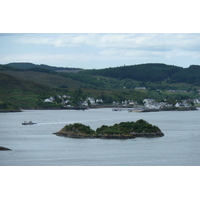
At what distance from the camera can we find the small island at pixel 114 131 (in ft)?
127

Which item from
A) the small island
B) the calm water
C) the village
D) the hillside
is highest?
the hillside

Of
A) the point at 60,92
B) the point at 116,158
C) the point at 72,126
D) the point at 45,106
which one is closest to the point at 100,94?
the point at 60,92

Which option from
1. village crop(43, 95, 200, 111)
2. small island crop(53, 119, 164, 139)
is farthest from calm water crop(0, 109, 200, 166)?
village crop(43, 95, 200, 111)

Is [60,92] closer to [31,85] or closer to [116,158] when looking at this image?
[31,85]

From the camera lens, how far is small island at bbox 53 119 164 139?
3866 centimetres

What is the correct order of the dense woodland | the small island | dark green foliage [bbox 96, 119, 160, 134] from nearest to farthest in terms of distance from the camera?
1. the small island
2. dark green foliage [bbox 96, 119, 160, 134]
3. the dense woodland

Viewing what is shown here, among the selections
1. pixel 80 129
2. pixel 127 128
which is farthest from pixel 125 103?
pixel 80 129

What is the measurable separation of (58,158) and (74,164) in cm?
243

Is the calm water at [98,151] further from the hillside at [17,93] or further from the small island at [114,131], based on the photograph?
the hillside at [17,93]

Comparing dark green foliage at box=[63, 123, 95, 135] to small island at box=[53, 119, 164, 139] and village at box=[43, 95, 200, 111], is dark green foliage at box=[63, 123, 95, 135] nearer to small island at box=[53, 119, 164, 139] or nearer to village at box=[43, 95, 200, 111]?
small island at box=[53, 119, 164, 139]

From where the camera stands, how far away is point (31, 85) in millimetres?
133500

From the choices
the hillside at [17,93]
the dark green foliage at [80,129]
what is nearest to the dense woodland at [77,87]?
the hillside at [17,93]

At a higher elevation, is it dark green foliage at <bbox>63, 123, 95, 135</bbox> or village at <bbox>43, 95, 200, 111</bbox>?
village at <bbox>43, 95, 200, 111</bbox>

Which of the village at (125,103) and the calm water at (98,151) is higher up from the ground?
the village at (125,103)
